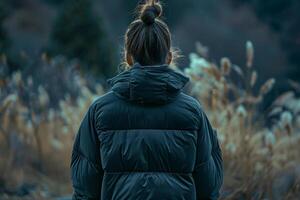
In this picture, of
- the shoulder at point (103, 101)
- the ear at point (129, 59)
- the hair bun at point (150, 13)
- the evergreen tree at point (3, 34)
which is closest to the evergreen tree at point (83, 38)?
the evergreen tree at point (3, 34)

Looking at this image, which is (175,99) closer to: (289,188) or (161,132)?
(161,132)

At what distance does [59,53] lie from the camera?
20375mm

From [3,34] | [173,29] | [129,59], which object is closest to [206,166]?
[129,59]

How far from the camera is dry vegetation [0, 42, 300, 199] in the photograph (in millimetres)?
7054

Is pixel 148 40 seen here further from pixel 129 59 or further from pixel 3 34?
pixel 3 34

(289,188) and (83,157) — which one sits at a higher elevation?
(83,157)

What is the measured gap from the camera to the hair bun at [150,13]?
3.79 meters

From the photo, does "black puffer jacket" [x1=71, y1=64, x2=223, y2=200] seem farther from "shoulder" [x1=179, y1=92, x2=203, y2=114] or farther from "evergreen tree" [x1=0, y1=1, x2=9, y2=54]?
"evergreen tree" [x1=0, y1=1, x2=9, y2=54]

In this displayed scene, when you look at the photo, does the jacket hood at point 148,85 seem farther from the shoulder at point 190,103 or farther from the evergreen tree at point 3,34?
the evergreen tree at point 3,34

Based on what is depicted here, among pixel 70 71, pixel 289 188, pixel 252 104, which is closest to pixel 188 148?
pixel 289 188

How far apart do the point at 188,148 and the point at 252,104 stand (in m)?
4.92

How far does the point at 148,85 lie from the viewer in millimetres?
3586

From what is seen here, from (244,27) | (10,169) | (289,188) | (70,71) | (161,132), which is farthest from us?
(244,27)

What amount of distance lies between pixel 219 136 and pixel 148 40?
164 inches
